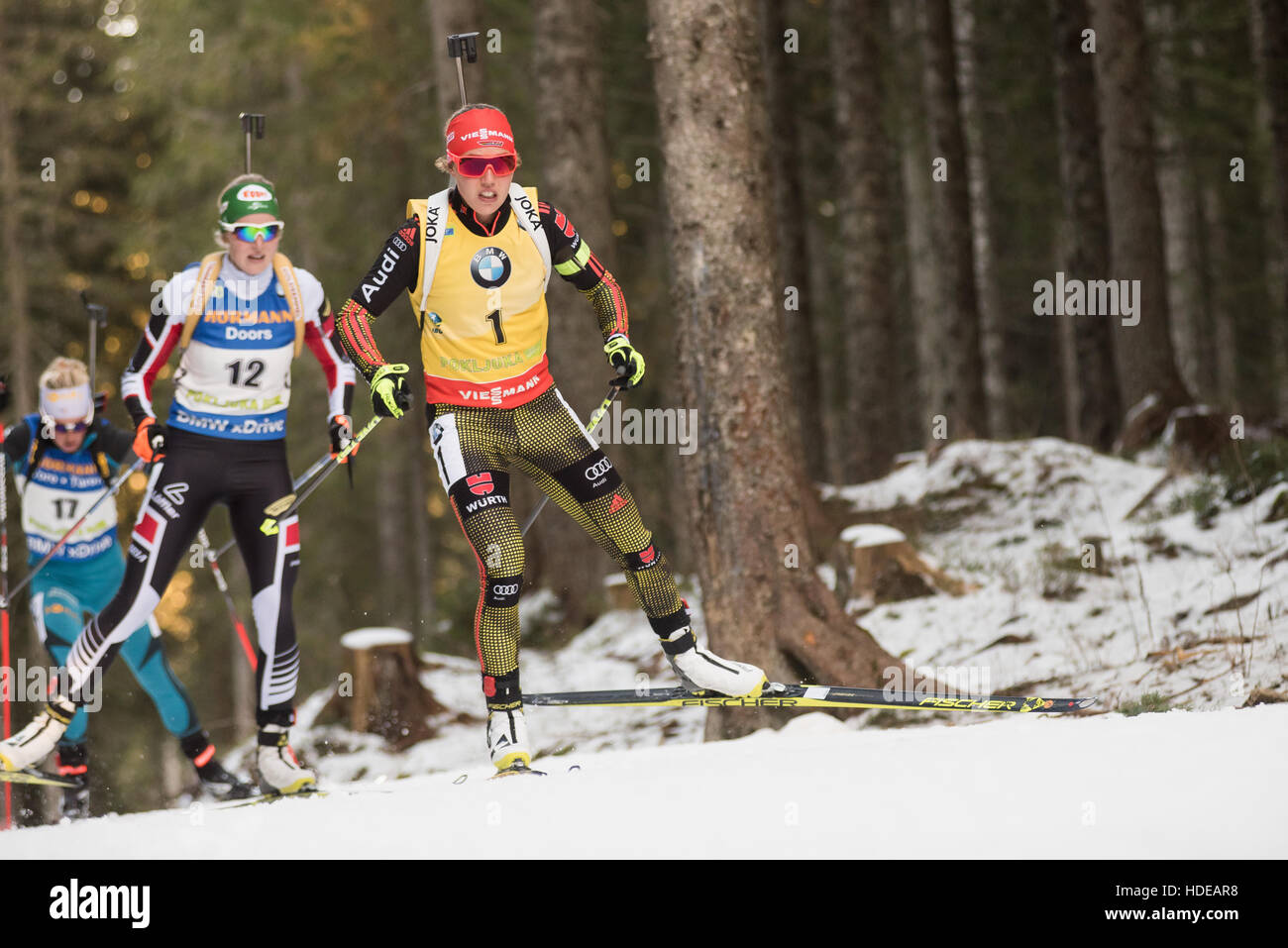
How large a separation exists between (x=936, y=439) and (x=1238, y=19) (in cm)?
769

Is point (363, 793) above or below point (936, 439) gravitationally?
below

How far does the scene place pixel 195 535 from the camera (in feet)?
19.5

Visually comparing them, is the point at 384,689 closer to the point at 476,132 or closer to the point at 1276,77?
the point at 476,132

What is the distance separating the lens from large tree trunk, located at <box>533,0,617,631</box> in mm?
10797

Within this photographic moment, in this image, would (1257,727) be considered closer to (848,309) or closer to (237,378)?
(237,378)

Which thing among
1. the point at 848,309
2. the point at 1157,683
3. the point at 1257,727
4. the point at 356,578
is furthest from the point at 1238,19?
the point at 356,578

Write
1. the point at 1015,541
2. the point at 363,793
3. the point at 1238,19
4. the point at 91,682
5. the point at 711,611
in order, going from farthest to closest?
the point at 1238,19 → the point at 1015,541 → the point at 711,611 → the point at 91,682 → the point at 363,793

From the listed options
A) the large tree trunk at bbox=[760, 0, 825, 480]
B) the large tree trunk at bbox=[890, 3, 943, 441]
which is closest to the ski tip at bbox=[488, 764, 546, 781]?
the large tree trunk at bbox=[760, 0, 825, 480]

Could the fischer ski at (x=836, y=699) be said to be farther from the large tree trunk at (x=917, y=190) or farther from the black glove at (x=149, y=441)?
the large tree trunk at (x=917, y=190)

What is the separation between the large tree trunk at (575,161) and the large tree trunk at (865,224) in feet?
12.0

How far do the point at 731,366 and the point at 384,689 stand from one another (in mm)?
4011

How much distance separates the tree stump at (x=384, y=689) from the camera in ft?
29.7

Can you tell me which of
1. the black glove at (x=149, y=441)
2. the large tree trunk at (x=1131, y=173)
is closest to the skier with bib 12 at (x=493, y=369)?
the black glove at (x=149, y=441)

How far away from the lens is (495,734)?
5.29 meters
